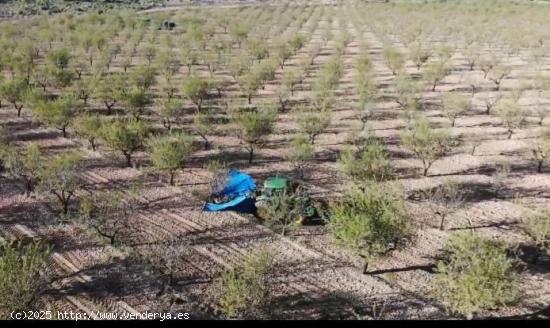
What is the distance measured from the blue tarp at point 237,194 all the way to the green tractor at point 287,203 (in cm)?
64

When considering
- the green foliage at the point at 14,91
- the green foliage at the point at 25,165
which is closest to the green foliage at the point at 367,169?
the green foliage at the point at 25,165

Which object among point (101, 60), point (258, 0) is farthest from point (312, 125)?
point (258, 0)

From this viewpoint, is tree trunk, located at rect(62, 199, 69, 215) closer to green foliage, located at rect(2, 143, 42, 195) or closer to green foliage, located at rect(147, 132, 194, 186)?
green foliage, located at rect(2, 143, 42, 195)

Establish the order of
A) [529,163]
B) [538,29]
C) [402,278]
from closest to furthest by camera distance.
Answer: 1. [402,278]
2. [529,163]
3. [538,29]

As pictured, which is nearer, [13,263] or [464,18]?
[13,263]

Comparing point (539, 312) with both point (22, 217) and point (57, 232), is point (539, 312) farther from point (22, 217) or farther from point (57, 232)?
point (22, 217)

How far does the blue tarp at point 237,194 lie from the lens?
29203 millimetres

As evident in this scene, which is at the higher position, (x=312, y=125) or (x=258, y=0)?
(x=258, y=0)

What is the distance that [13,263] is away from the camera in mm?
19344

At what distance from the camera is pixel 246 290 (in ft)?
65.5

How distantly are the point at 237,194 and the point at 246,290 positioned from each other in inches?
437

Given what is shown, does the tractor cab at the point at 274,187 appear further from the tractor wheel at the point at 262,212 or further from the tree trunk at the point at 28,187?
the tree trunk at the point at 28,187

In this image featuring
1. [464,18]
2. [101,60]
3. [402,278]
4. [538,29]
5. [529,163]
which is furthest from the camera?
[464,18]
